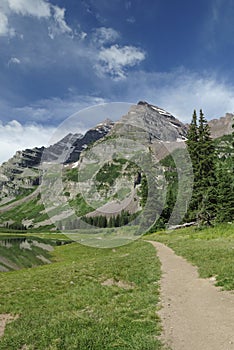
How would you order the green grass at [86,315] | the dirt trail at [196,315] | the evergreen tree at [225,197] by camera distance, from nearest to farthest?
1. the dirt trail at [196,315]
2. the green grass at [86,315]
3. the evergreen tree at [225,197]

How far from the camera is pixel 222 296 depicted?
13883mm

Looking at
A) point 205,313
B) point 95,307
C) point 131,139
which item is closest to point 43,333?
point 95,307

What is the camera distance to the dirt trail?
30.4 feet

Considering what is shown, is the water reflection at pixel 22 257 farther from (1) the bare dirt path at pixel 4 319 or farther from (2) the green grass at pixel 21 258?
(1) the bare dirt path at pixel 4 319

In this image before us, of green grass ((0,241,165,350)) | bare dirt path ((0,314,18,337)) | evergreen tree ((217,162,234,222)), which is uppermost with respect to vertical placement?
evergreen tree ((217,162,234,222))

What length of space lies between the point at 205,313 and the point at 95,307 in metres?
5.62

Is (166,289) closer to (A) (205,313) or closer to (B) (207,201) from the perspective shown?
(A) (205,313)

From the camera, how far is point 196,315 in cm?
1180

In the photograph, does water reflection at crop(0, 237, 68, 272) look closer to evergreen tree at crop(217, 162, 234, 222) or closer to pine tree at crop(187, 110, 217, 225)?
pine tree at crop(187, 110, 217, 225)

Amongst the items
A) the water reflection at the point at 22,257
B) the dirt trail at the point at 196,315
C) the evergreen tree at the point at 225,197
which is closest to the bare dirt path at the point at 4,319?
the dirt trail at the point at 196,315

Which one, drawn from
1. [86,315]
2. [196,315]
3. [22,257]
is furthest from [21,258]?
[196,315]

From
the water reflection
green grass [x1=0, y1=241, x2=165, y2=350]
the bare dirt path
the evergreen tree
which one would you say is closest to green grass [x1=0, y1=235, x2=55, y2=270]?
the water reflection

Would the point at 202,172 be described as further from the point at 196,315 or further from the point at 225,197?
the point at 196,315

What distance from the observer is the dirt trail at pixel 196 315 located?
927cm
